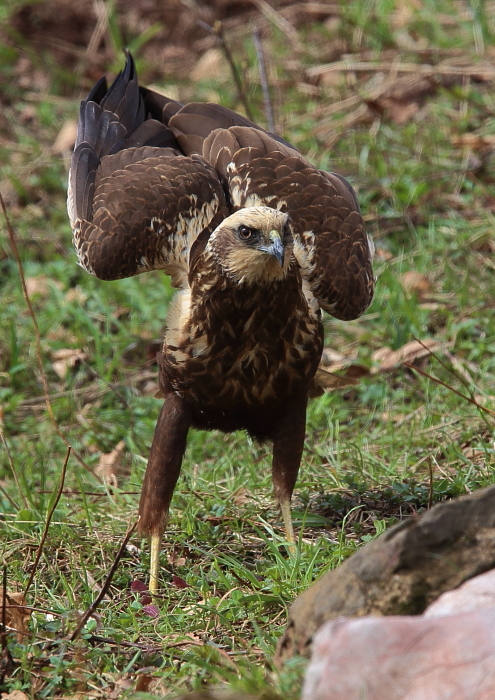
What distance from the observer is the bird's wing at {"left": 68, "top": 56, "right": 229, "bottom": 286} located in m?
4.43

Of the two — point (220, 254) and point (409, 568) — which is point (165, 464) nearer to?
point (220, 254)

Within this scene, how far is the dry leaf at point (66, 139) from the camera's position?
27.2ft

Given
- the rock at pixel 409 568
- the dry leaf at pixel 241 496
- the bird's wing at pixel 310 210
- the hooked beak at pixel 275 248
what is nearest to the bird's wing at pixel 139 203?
the bird's wing at pixel 310 210

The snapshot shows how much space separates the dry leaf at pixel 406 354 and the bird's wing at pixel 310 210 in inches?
37.6

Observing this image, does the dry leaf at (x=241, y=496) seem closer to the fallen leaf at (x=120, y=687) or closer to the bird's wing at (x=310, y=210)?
the bird's wing at (x=310, y=210)

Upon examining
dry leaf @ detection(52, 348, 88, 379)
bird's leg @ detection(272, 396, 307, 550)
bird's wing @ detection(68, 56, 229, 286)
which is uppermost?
bird's wing @ detection(68, 56, 229, 286)

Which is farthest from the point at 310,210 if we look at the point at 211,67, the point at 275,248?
the point at 211,67

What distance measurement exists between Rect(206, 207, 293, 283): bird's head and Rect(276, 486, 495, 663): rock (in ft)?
4.74

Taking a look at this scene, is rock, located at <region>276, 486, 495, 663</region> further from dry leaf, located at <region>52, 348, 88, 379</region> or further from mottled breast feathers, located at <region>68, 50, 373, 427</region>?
dry leaf, located at <region>52, 348, 88, 379</region>

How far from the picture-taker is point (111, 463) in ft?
17.5

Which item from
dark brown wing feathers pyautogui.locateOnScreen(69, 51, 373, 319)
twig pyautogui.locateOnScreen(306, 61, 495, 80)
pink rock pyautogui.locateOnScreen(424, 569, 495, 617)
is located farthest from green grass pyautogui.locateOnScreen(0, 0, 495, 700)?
dark brown wing feathers pyautogui.locateOnScreen(69, 51, 373, 319)

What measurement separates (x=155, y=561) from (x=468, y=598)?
197 cm

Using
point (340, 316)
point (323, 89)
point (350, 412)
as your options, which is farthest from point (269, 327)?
point (323, 89)

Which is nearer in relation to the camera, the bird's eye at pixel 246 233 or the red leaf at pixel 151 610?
the red leaf at pixel 151 610
